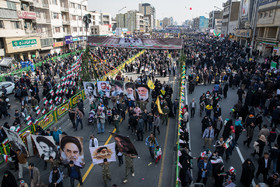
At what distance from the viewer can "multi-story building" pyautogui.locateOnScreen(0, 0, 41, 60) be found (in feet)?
95.3

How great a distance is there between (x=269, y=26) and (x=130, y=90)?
32836 mm

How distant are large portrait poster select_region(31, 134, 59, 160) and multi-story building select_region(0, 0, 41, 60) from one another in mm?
27347

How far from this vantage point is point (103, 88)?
14.7 metres

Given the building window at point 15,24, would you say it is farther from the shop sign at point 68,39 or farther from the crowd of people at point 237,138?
the crowd of people at point 237,138

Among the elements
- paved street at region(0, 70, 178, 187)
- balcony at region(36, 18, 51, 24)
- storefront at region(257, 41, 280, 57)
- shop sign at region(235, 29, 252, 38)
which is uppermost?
balcony at region(36, 18, 51, 24)

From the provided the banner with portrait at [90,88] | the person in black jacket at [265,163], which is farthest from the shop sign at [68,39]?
the person in black jacket at [265,163]

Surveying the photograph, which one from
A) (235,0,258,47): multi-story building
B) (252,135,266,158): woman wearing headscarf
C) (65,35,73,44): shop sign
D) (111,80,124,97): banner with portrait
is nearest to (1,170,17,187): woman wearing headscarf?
(111,80,124,97): banner with portrait

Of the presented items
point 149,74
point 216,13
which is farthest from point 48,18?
point 216,13

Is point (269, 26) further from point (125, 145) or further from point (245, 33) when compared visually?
point (125, 145)

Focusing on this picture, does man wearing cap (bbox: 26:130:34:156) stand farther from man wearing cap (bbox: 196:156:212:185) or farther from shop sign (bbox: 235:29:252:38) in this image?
shop sign (bbox: 235:29:252:38)

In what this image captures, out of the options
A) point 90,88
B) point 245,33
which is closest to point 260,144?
point 90,88

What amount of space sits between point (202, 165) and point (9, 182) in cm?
680

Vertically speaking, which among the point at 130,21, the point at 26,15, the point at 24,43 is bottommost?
the point at 24,43

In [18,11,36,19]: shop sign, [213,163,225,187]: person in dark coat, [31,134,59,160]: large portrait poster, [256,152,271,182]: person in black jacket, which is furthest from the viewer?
[18,11,36,19]: shop sign
